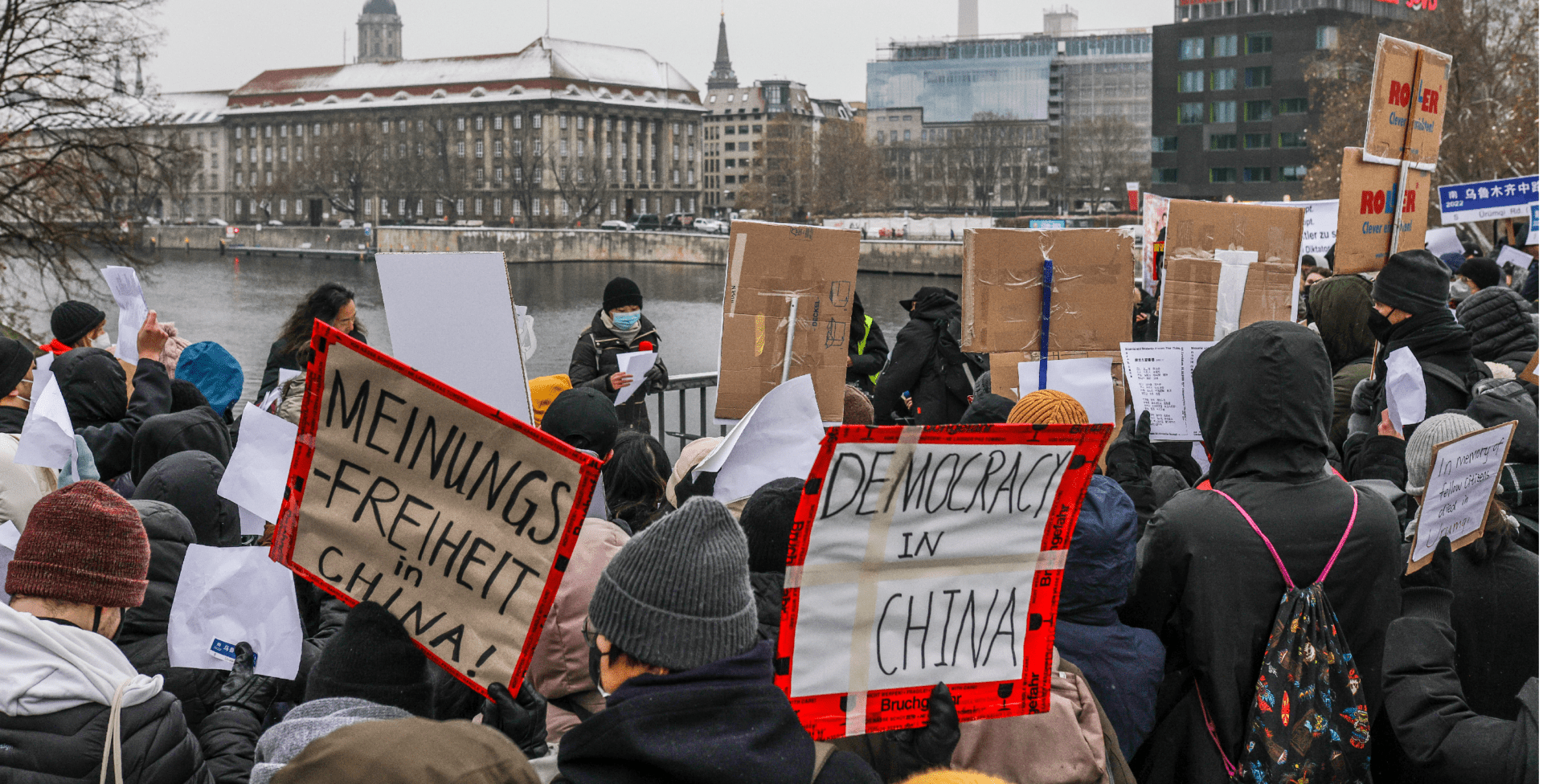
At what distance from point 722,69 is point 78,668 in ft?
527

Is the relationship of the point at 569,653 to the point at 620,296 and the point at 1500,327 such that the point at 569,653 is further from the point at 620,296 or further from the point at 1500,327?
the point at 1500,327

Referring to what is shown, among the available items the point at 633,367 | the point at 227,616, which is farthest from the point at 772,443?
the point at 633,367

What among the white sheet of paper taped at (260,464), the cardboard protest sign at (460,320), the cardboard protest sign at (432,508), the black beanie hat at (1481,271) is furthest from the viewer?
the black beanie hat at (1481,271)

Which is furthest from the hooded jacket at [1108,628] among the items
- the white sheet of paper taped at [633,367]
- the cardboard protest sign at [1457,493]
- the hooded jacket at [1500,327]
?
the hooded jacket at [1500,327]

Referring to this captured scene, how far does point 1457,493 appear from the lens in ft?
8.27

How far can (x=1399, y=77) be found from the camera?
5469mm

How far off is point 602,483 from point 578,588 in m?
0.77

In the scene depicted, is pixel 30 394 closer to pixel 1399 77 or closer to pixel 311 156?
pixel 1399 77

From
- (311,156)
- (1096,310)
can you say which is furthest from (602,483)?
(311,156)

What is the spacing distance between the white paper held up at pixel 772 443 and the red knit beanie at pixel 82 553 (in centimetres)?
127

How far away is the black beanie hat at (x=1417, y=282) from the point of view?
423cm

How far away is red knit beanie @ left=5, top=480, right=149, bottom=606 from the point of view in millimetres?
2195

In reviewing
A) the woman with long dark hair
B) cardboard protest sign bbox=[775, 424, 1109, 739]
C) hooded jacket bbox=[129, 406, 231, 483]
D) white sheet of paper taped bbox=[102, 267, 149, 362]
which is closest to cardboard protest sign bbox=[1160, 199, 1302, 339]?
cardboard protest sign bbox=[775, 424, 1109, 739]

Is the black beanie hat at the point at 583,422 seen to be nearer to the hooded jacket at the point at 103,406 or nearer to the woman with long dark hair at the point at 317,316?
the hooded jacket at the point at 103,406
